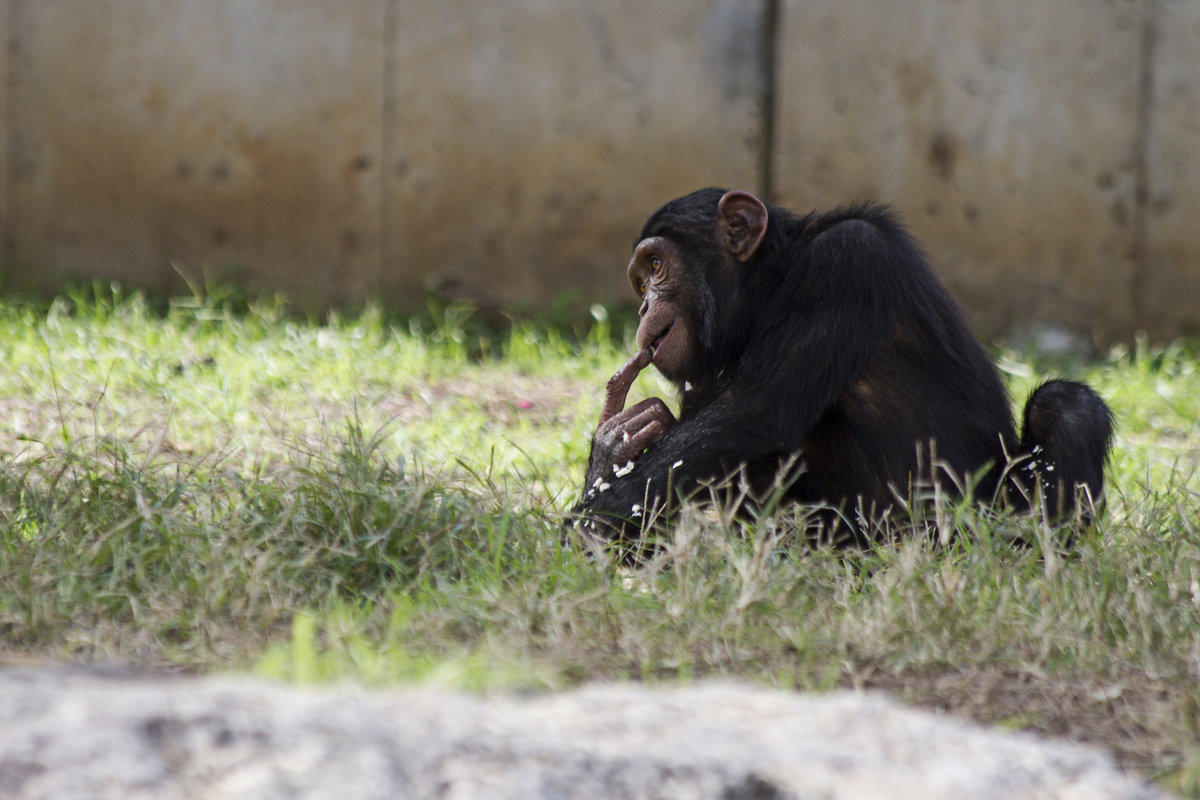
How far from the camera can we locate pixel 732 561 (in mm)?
2842

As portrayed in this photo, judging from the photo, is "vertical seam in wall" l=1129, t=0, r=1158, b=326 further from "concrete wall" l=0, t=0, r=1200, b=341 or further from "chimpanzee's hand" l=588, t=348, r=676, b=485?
"chimpanzee's hand" l=588, t=348, r=676, b=485

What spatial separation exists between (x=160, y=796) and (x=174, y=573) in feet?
4.58

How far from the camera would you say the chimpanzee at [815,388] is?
3645 mm

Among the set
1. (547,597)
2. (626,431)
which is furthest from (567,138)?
(547,597)

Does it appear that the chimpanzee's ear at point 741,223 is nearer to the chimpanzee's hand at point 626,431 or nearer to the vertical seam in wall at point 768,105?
the chimpanzee's hand at point 626,431

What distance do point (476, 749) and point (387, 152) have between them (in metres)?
6.04

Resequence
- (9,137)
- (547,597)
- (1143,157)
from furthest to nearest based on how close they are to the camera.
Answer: (9,137)
(1143,157)
(547,597)

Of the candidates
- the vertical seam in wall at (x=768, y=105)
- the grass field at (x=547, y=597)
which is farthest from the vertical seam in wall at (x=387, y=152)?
the grass field at (x=547, y=597)

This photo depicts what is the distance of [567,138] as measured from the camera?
7352 mm

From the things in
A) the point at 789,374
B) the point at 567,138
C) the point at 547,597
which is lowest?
the point at 547,597

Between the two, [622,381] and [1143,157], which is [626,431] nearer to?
[622,381]

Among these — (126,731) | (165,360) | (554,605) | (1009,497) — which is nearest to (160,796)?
(126,731)

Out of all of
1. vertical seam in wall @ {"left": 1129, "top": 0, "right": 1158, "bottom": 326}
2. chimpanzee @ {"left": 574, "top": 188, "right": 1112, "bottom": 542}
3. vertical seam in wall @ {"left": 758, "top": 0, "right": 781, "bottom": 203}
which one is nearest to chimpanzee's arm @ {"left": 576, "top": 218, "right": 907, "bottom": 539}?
chimpanzee @ {"left": 574, "top": 188, "right": 1112, "bottom": 542}

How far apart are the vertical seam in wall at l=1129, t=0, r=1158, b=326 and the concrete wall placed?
0.05 feet
